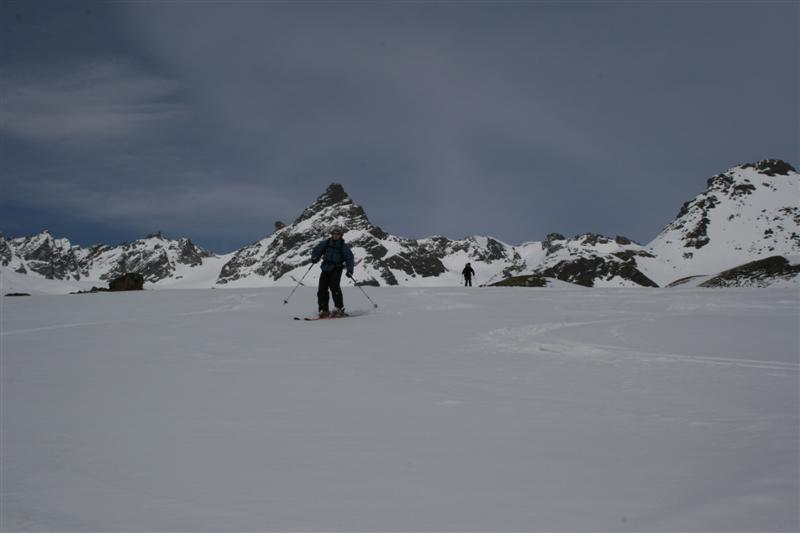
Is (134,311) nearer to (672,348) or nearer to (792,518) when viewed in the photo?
(672,348)

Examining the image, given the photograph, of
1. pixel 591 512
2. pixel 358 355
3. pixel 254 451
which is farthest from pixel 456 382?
pixel 591 512

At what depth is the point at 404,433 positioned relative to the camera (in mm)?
4395

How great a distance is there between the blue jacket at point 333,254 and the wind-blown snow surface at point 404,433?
4.90 metres

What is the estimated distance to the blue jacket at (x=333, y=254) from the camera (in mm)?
14875

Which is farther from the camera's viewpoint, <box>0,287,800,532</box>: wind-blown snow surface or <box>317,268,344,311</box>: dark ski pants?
<box>317,268,344,311</box>: dark ski pants

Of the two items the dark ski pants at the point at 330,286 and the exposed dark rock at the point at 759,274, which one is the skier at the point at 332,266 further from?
the exposed dark rock at the point at 759,274

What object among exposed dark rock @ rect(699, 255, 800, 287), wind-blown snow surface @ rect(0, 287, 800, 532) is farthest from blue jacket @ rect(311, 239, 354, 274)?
exposed dark rock @ rect(699, 255, 800, 287)

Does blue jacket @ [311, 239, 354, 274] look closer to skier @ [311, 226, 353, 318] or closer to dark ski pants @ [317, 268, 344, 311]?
skier @ [311, 226, 353, 318]

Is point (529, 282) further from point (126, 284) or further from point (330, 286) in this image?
point (126, 284)

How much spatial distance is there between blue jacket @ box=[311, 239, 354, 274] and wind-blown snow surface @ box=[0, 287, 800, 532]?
4898 mm

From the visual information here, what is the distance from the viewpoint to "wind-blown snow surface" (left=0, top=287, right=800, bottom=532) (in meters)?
2.98

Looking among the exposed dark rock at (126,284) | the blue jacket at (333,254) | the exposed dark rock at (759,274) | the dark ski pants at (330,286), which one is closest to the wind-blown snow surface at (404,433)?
the dark ski pants at (330,286)

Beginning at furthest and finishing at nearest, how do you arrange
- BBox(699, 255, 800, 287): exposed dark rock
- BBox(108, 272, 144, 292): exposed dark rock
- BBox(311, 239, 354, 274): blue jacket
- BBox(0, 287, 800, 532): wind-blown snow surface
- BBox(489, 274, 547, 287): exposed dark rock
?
BBox(489, 274, 547, 287): exposed dark rock < BBox(108, 272, 144, 292): exposed dark rock < BBox(699, 255, 800, 287): exposed dark rock < BBox(311, 239, 354, 274): blue jacket < BBox(0, 287, 800, 532): wind-blown snow surface

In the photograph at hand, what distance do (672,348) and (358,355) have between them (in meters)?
5.34
